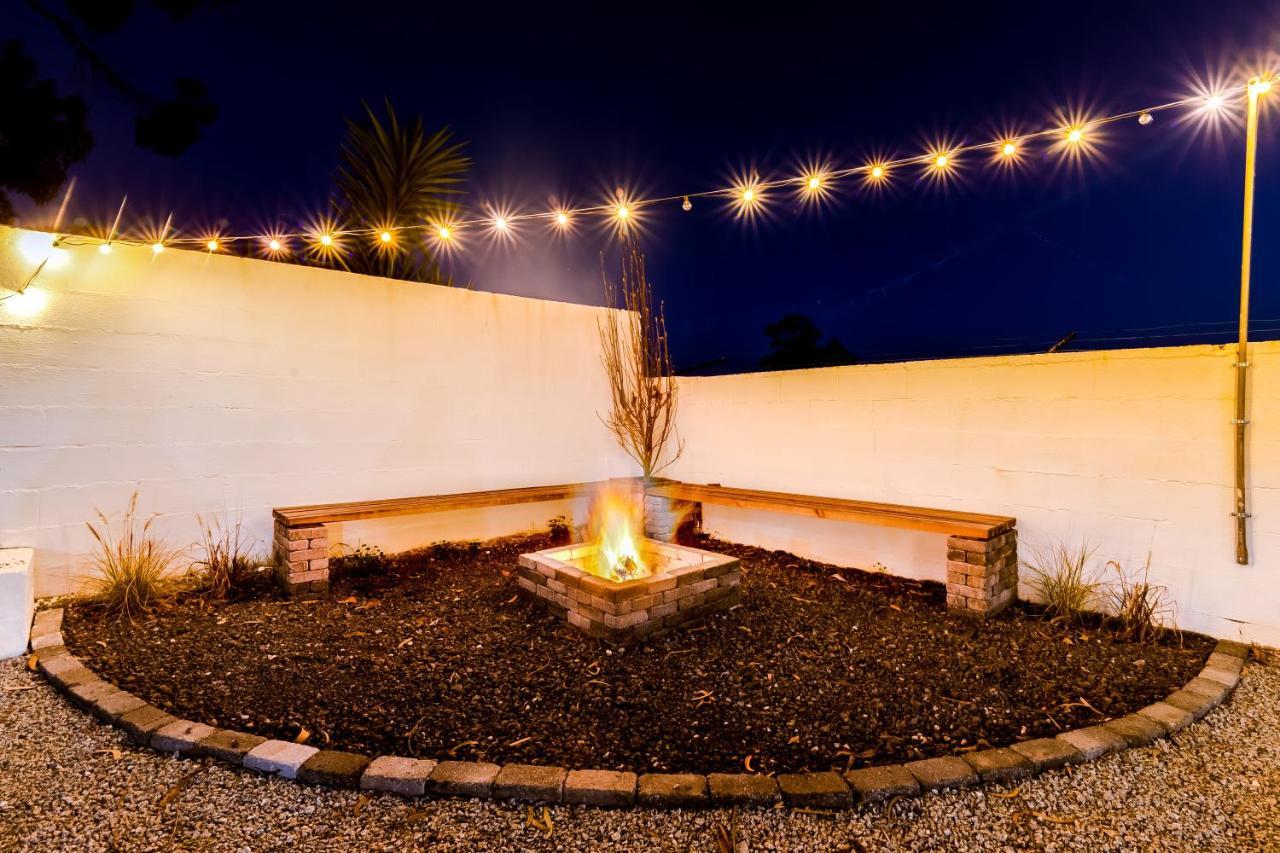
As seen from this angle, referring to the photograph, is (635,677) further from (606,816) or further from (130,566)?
(130,566)

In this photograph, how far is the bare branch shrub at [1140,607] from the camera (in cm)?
297

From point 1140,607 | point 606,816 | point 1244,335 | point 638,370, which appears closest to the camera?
point 606,816

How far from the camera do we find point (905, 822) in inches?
66.6

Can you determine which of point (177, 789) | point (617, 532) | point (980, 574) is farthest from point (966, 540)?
point (177, 789)

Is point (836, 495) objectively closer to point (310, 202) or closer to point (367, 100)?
point (367, 100)

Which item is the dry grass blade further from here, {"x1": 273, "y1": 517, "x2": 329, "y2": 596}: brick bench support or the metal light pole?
the metal light pole

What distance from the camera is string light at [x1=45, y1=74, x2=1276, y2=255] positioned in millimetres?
2834

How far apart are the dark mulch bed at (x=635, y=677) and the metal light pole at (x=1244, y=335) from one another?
2.20 ft

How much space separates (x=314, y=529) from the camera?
12.1 ft

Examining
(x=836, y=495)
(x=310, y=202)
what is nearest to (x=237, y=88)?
(x=310, y=202)

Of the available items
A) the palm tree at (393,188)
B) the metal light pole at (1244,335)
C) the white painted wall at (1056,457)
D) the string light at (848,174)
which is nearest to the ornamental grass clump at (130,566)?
the string light at (848,174)

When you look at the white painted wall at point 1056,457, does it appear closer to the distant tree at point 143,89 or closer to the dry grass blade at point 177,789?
the dry grass blade at point 177,789

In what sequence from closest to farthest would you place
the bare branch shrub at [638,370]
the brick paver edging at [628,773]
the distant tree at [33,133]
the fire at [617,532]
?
1. the brick paver edging at [628,773]
2. the fire at [617,532]
3. the distant tree at [33,133]
4. the bare branch shrub at [638,370]

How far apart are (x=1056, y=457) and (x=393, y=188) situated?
6.50 m
